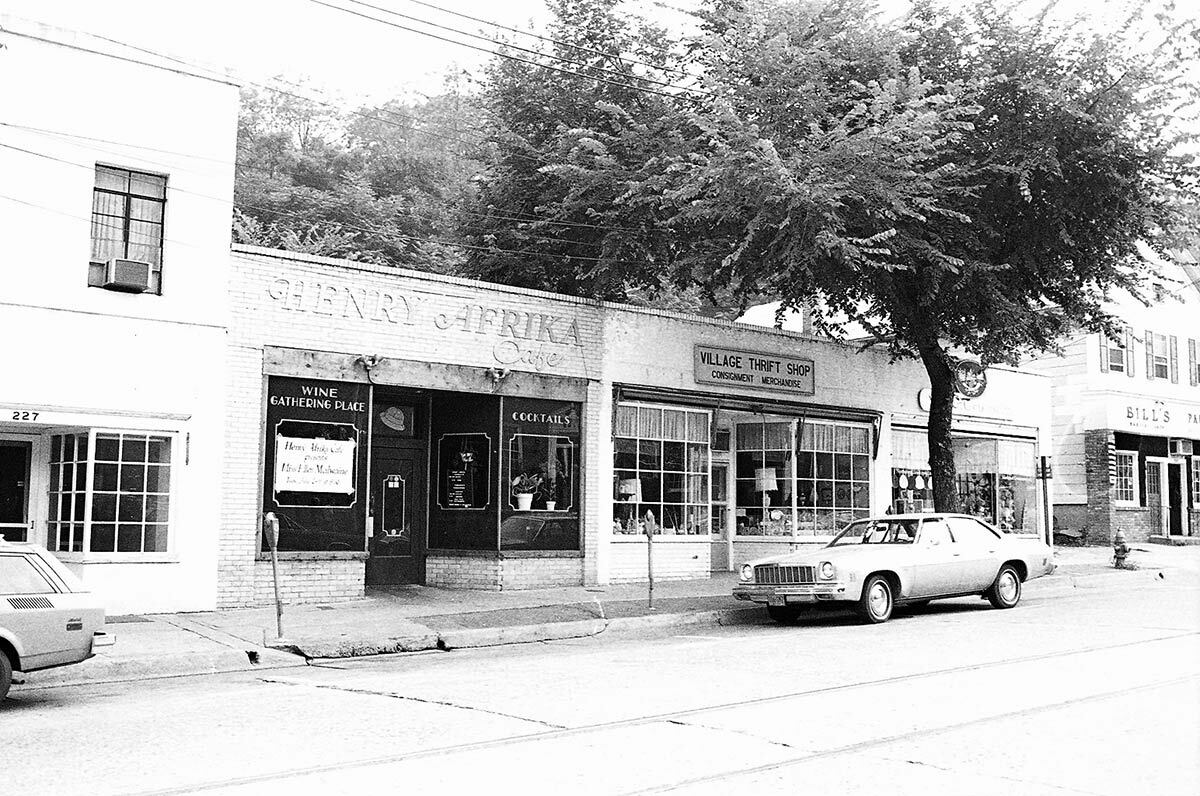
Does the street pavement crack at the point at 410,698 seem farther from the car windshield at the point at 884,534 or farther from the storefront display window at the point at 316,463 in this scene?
the car windshield at the point at 884,534

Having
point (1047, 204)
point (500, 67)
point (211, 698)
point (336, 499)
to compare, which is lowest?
point (211, 698)

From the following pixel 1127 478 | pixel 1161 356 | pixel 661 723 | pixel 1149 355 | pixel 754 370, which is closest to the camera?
pixel 661 723

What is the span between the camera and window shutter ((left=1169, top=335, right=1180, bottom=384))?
111 feet

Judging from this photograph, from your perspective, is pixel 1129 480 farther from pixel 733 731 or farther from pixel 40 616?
pixel 40 616

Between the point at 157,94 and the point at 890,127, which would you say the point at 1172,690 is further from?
the point at 157,94

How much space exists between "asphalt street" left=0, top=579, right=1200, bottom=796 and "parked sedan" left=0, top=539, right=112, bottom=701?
1.38ft

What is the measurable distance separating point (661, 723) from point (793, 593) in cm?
734

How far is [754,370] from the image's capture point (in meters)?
21.5

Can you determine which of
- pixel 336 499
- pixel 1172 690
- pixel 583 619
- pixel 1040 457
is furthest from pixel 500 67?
pixel 1172 690

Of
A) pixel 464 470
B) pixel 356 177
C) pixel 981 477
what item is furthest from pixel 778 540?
pixel 356 177

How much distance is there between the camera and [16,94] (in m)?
14.2

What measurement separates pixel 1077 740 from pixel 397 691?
17.7 ft

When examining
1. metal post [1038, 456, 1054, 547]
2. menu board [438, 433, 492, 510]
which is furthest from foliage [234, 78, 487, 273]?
metal post [1038, 456, 1054, 547]

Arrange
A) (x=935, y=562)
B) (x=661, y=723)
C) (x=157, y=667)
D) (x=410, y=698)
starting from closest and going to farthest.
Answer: (x=661, y=723)
(x=410, y=698)
(x=157, y=667)
(x=935, y=562)
